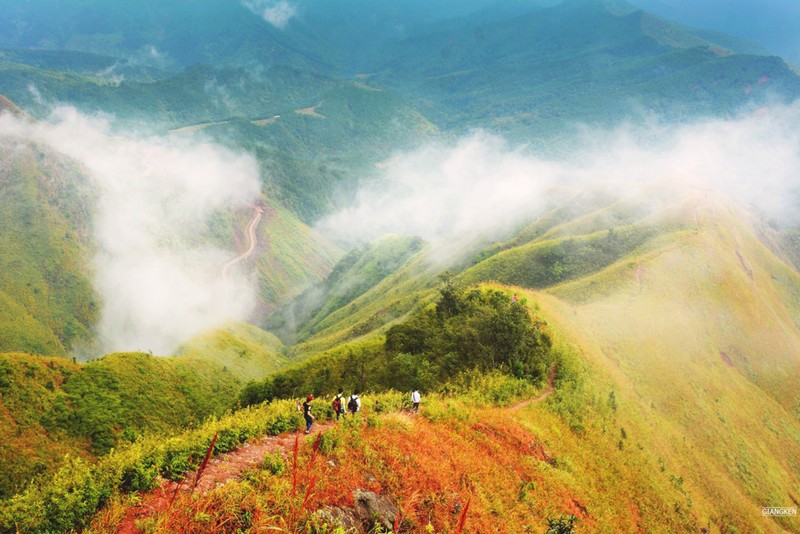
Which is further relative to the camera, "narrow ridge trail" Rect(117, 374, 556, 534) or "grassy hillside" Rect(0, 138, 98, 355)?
"grassy hillside" Rect(0, 138, 98, 355)

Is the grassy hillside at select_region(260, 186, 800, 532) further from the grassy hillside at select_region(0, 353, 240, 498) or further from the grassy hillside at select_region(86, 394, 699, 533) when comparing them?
the grassy hillside at select_region(0, 353, 240, 498)

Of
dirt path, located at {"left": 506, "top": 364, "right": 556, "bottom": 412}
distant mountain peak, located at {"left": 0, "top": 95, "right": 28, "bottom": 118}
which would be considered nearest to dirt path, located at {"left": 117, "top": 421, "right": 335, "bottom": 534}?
dirt path, located at {"left": 506, "top": 364, "right": 556, "bottom": 412}

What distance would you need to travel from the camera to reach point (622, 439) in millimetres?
38562

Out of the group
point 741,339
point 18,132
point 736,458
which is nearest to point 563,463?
point 736,458

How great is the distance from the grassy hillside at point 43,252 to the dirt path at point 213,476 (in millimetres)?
137010

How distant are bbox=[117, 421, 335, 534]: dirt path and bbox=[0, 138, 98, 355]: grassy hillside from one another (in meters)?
137

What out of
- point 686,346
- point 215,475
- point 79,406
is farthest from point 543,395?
point 79,406

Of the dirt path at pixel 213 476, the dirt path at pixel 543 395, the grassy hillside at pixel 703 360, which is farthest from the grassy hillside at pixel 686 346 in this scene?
the dirt path at pixel 213 476

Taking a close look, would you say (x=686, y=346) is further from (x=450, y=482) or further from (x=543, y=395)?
(x=450, y=482)

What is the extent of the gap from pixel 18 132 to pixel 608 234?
235m

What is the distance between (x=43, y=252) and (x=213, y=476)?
181848 mm

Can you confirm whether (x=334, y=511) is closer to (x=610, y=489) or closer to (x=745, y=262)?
(x=610, y=489)

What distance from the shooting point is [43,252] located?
5969 inches

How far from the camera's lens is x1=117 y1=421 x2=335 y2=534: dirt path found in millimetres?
13898
